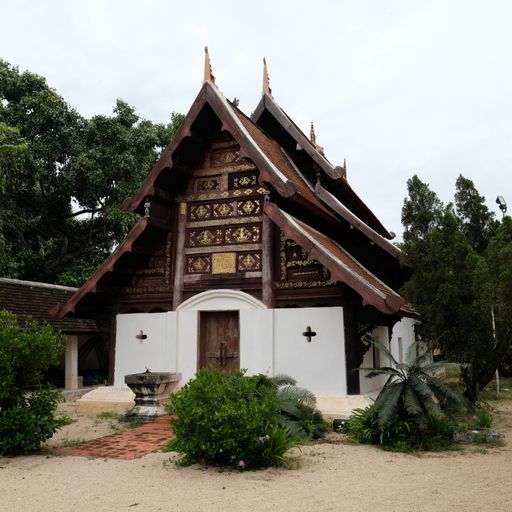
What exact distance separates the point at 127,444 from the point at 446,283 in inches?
240

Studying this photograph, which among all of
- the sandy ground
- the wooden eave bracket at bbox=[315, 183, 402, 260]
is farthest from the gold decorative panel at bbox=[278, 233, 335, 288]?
the sandy ground

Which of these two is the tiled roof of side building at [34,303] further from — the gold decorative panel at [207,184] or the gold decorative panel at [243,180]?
the gold decorative panel at [243,180]

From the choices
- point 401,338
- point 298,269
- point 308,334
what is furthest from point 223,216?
point 401,338

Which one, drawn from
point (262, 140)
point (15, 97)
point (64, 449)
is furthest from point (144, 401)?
point (15, 97)

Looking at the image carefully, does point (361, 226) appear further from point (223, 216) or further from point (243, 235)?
point (223, 216)

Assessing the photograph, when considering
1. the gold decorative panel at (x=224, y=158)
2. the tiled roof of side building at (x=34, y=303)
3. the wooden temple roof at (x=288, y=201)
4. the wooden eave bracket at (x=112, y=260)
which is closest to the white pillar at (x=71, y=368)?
the tiled roof of side building at (x=34, y=303)

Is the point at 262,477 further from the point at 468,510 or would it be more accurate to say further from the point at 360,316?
the point at 360,316

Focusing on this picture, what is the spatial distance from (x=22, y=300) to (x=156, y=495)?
43.6 ft

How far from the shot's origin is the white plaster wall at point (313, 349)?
9.39 meters

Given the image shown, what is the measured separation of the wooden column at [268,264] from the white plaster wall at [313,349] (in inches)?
11.4

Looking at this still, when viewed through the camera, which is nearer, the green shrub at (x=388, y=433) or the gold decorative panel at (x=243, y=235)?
the green shrub at (x=388, y=433)

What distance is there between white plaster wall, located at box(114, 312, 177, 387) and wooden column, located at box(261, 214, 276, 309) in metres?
2.11

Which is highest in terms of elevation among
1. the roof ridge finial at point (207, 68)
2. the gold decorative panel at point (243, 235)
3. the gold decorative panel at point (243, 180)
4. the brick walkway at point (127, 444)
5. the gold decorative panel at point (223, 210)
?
the roof ridge finial at point (207, 68)

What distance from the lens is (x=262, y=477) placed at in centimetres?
581
